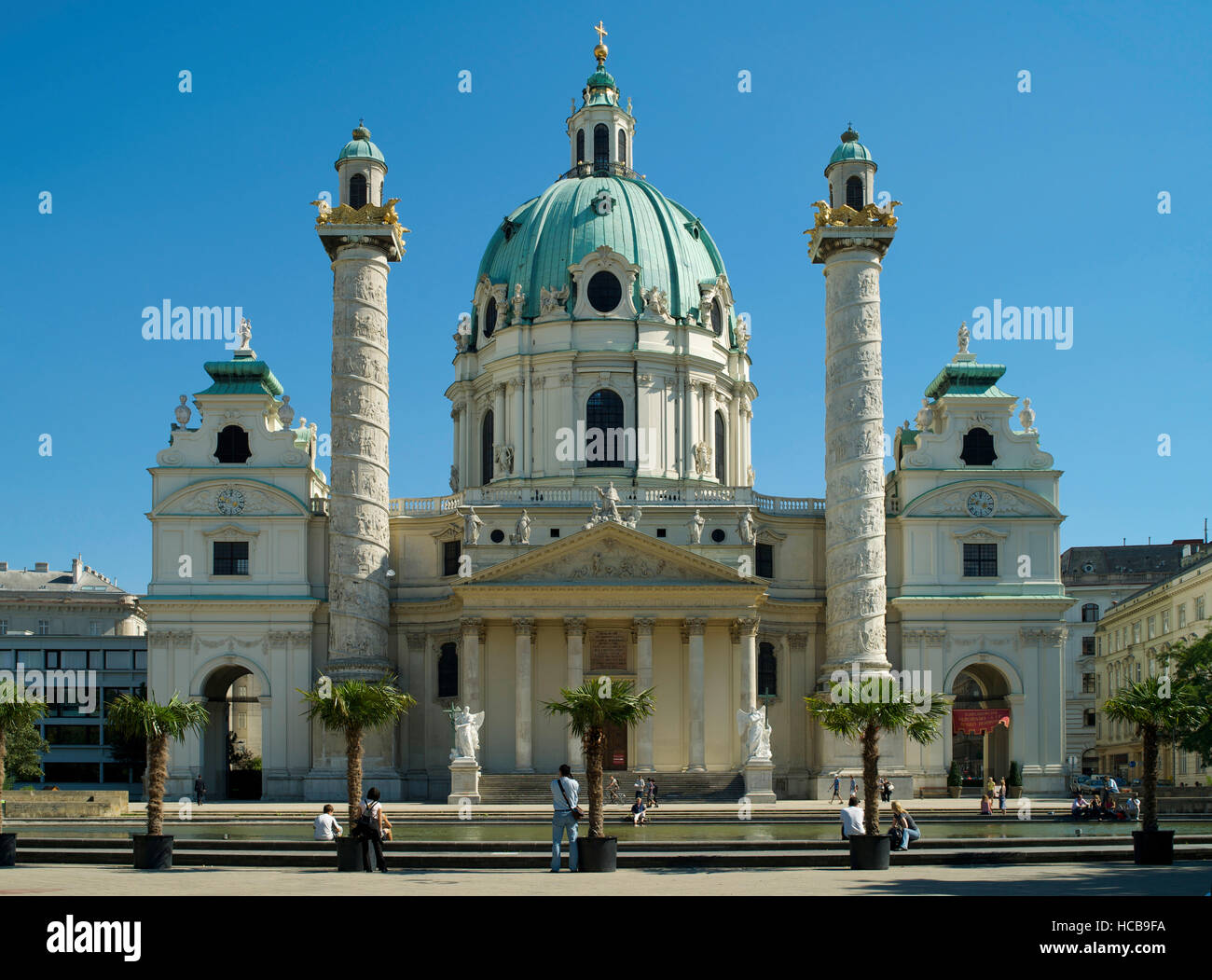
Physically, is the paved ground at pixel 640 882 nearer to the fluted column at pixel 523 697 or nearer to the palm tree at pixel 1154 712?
the palm tree at pixel 1154 712

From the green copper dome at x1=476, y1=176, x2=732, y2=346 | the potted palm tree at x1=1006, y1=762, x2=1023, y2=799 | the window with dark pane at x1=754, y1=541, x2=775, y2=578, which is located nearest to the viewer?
the potted palm tree at x1=1006, y1=762, x2=1023, y2=799

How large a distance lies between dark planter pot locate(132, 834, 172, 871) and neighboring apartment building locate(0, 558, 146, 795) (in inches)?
1897

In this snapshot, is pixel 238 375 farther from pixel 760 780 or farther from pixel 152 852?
pixel 152 852

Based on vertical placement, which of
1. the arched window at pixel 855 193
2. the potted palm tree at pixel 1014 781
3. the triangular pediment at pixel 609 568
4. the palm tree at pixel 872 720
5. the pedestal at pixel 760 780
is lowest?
the potted palm tree at pixel 1014 781

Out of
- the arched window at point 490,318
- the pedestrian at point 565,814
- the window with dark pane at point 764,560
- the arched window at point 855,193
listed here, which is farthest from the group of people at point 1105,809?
the arched window at point 490,318

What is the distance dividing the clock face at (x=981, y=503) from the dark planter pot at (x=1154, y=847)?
34089 millimetres

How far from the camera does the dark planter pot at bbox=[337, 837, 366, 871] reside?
25.8 meters

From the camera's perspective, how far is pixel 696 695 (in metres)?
55.9

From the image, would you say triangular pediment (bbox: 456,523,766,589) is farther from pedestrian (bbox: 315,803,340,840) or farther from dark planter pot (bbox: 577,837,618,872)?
dark planter pot (bbox: 577,837,618,872)

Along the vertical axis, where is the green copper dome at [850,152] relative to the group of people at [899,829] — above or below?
above

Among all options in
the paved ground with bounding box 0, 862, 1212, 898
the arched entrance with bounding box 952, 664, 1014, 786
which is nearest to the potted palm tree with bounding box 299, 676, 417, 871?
the paved ground with bounding box 0, 862, 1212, 898

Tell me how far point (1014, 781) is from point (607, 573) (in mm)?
17343

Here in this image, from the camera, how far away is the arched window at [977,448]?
61.1m
